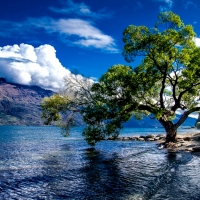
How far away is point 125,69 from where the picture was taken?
4059 cm

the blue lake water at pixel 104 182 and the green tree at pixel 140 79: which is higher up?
the green tree at pixel 140 79

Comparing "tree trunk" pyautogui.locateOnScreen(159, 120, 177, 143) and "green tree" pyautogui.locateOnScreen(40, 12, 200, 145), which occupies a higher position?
"green tree" pyautogui.locateOnScreen(40, 12, 200, 145)

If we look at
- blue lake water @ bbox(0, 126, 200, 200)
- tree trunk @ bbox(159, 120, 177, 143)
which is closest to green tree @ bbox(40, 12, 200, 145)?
tree trunk @ bbox(159, 120, 177, 143)

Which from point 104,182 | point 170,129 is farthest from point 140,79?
point 104,182

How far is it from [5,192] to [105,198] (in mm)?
7684

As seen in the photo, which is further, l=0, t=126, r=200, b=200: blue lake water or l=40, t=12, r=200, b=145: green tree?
l=40, t=12, r=200, b=145: green tree

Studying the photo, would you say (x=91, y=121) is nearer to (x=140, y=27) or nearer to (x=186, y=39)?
(x=140, y=27)

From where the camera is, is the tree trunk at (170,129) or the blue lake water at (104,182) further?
the tree trunk at (170,129)

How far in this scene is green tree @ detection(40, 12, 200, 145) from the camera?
3597cm

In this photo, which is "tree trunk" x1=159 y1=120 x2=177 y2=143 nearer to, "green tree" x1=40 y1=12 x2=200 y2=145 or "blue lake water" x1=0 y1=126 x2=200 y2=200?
"green tree" x1=40 y1=12 x2=200 y2=145

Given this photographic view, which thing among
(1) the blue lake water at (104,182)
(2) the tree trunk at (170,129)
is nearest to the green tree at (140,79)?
(2) the tree trunk at (170,129)

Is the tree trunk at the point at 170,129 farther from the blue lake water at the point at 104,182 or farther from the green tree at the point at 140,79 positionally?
the blue lake water at the point at 104,182

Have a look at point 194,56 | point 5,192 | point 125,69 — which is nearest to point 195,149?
point 194,56

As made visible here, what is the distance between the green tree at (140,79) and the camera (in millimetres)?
35969
